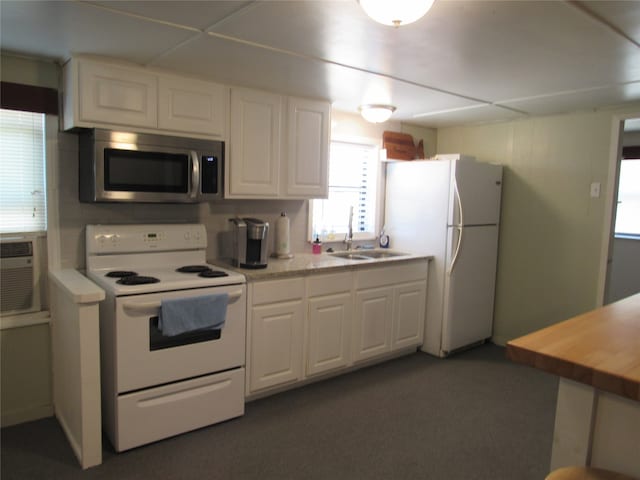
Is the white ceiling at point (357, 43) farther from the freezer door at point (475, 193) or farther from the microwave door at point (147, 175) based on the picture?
the freezer door at point (475, 193)

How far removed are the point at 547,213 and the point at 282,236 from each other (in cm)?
233

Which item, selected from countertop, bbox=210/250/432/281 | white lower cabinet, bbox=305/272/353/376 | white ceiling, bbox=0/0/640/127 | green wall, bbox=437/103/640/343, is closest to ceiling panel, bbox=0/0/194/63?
white ceiling, bbox=0/0/640/127

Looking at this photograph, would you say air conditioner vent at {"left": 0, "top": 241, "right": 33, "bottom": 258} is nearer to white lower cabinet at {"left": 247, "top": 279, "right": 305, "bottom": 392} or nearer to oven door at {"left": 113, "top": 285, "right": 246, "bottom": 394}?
oven door at {"left": 113, "top": 285, "right": 246, "bottom": 394}

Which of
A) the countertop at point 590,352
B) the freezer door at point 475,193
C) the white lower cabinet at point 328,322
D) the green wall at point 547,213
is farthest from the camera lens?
the freezer door at point 475,193

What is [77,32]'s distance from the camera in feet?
6.93

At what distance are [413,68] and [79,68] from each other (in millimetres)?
1804

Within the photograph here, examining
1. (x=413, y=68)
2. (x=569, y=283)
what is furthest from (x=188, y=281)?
(x=569, y=283)

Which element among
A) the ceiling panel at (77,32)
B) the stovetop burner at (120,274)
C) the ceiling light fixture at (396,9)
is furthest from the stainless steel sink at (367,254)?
the ceiling light fixture at (396,9)

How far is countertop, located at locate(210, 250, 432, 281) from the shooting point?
291cm

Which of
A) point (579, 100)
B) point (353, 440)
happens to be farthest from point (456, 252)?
point (353, 440)

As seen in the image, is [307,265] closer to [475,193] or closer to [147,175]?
[147,175]

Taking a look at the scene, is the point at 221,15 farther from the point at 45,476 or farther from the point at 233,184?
the point at 45,476

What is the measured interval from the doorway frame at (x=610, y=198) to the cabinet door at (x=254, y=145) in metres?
2.59

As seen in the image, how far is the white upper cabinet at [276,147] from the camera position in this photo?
303 cm
